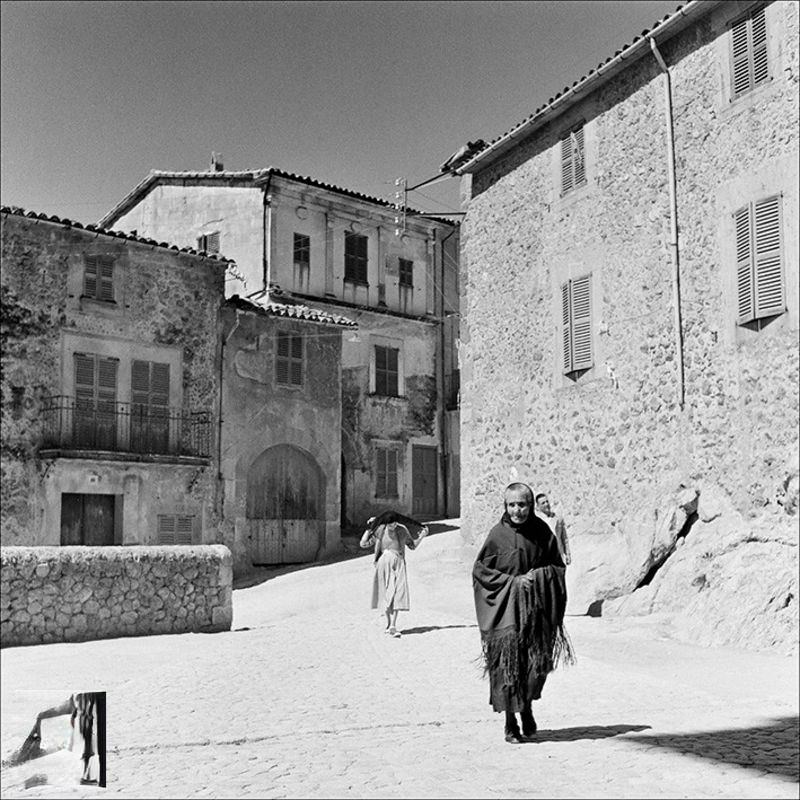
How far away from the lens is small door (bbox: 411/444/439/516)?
25.8 meters

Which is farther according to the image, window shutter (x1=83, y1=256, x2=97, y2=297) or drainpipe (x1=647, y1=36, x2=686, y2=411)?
window shutter (x1=83, y1=256, x2=97, y2=297)

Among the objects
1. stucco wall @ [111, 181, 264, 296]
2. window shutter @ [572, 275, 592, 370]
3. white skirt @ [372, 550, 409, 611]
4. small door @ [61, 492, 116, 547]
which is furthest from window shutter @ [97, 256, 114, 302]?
white skirt @ [372, 550, 409, 611]

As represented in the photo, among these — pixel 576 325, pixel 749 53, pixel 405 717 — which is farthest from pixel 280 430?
pixel 405 717

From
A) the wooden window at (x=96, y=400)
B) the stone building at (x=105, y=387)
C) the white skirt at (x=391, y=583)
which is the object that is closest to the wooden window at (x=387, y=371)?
the stone building at (x=105, y=387)

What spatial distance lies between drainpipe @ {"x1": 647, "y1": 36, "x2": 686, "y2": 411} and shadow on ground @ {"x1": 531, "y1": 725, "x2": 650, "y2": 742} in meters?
7.12

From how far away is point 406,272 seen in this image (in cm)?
2705

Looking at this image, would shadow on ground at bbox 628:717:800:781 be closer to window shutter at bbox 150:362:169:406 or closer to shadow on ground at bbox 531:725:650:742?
shadow on ground at bbox 531:725:650:742

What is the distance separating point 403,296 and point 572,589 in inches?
605

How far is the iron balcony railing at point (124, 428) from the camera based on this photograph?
1800cm

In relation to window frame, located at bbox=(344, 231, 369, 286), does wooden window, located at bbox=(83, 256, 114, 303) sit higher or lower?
lower

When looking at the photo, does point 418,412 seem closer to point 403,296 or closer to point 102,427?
point 403,296

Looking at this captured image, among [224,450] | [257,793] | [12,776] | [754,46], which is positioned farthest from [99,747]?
[224,450]

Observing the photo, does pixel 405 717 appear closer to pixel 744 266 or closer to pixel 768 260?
pixel 768 260

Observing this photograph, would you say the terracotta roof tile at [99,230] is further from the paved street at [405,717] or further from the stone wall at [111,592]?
the paved street at [405,717]
